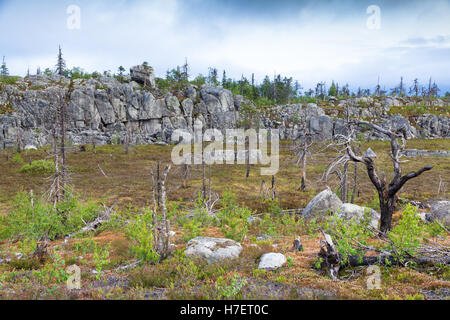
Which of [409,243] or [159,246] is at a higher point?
[409,243]

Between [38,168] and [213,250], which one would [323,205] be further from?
[38,168]

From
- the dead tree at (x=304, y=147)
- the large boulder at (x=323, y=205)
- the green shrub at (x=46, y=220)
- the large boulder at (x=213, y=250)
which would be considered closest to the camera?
the large boulder at (x=213, y=250)

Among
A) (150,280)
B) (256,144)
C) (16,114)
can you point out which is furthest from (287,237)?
(16,114)

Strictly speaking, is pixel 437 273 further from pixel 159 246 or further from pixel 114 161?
pixel 114 161

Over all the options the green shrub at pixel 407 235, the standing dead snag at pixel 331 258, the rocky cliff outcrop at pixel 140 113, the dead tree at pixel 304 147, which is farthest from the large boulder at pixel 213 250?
the rocky cliff outcrop at pixel 140 113

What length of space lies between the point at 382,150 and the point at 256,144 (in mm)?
28584

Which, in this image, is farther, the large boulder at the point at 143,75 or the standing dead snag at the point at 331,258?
the large boulder at the point at 143,75

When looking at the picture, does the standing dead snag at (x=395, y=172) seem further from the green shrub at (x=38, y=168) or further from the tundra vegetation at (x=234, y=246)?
the green shrub at (x=38, y=168)

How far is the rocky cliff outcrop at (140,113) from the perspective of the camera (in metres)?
70.1

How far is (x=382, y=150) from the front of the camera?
200 ft

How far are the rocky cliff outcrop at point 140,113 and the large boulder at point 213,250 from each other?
63659mm

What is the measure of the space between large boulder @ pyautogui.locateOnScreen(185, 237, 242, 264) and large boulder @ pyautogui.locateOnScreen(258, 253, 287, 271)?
38.5 inches

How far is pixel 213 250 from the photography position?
9.14m

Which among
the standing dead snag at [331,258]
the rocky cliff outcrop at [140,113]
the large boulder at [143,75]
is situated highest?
the large boulder at [143,75]
